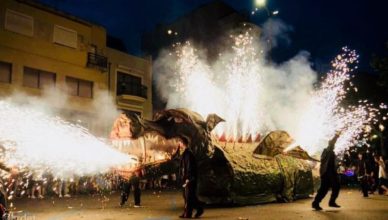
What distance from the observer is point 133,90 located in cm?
3158

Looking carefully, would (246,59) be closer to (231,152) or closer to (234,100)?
(234,100)

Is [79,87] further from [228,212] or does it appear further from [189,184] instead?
[189,184]

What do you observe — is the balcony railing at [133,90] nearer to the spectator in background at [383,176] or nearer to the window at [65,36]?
the window at [65,36]

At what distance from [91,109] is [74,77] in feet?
7.46

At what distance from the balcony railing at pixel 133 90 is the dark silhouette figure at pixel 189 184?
798 inches

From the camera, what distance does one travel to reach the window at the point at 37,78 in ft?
80.0

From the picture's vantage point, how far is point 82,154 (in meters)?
13.1

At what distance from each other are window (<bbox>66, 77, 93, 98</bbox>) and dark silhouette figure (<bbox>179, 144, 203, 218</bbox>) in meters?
17.5

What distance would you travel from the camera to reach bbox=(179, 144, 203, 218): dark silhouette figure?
1073 cm

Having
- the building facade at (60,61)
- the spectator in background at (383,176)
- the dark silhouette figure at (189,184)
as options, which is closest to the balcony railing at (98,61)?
the building facade at (60,61)

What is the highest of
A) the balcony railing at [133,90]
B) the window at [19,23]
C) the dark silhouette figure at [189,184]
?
the window at [19,23]

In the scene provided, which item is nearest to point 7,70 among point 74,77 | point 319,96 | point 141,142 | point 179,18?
point 74,77

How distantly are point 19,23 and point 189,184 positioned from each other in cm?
1744

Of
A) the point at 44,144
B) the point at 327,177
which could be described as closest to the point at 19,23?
the point at 44,144
